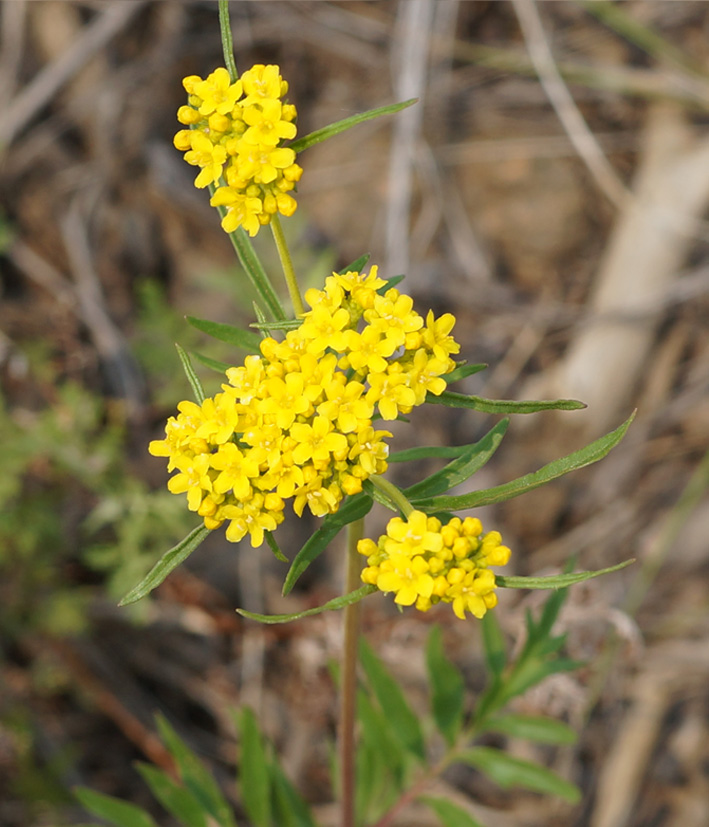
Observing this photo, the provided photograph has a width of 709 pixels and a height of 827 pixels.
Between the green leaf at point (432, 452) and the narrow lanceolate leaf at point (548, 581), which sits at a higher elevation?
the green leaf at point (432, 452)

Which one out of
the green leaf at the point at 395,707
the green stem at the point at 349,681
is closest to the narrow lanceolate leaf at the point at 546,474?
the green stem at the point at 349,681

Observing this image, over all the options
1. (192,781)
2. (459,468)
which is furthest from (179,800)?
(459,468)

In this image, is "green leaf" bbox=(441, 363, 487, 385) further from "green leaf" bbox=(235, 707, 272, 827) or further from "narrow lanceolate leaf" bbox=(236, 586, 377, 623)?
"green leaf" bbox=(235, 707, 272, 827)

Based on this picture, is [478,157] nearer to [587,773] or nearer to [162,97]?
[162,97]

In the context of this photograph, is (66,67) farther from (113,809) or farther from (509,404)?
(509,404)

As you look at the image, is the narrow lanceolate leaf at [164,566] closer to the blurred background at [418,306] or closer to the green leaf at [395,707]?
the green leaf at [395,707]
